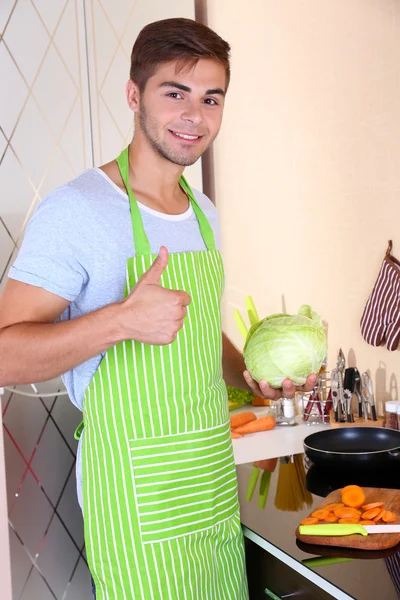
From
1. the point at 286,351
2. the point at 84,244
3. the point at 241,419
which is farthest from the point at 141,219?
the point at 241,419

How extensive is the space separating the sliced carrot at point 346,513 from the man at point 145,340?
21cm

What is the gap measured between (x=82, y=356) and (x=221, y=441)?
0.40m

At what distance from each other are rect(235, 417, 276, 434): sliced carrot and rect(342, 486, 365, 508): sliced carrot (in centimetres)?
95

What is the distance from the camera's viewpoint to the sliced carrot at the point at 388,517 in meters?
1.37

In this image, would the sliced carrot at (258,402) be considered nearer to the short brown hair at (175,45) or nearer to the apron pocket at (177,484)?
the apron pocket at (177,484)

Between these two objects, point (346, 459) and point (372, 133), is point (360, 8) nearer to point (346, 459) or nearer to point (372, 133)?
point (372, 133)

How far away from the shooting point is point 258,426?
97.3 inches

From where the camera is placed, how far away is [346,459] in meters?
1.69

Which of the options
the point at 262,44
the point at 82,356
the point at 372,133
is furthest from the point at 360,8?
the point at 82,356

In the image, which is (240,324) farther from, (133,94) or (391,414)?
(133,94)

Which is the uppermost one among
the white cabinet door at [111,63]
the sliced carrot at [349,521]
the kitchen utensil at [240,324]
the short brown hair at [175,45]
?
the white cabinet door at [111,63]

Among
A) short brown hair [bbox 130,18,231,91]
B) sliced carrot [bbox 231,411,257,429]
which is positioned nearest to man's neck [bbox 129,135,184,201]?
short brown hair [bbox 130,18,231,91]

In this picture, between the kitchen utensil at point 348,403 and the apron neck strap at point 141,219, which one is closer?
the apron neck strap at point 141,219

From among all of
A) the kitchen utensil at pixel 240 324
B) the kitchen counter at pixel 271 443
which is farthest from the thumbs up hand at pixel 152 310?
the kitchen utensil at pixel 240 324
